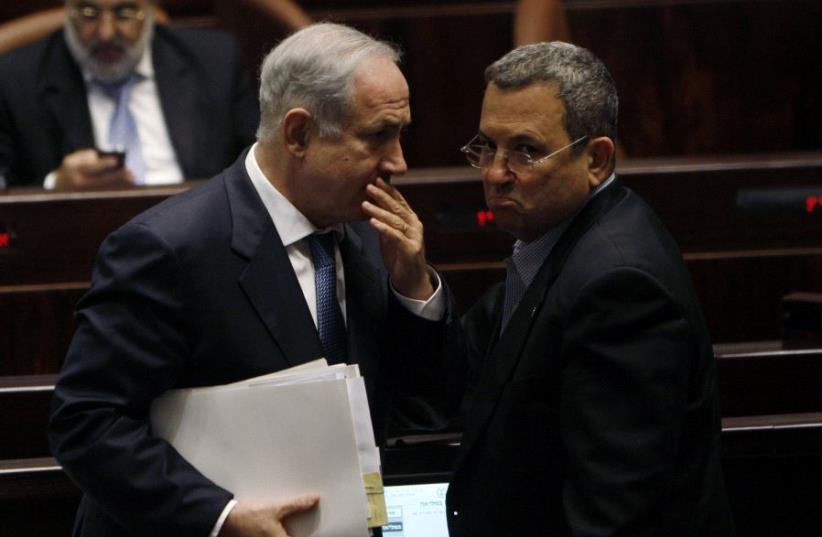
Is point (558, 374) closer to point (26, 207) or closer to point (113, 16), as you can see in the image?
point (26, 207)

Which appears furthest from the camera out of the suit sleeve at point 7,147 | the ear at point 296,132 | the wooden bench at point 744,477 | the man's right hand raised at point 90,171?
the suit sleeve at point 7,147

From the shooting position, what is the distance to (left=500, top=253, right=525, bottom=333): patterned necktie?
0.79 metres

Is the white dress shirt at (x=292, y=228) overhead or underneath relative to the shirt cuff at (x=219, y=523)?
overhead

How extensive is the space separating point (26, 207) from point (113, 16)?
476mm

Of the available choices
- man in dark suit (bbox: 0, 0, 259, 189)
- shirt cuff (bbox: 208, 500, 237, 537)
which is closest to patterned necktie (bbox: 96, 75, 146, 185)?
man in dark suit (bbox: 0, 0, 259, 189)

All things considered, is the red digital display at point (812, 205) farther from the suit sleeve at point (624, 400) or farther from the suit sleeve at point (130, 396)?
the suit sleeve at point (130, 396)

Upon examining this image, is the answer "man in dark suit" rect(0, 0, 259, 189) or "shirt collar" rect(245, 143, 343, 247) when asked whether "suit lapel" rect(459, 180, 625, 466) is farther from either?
"man in dark suit" rect(0, 0, 259, 189)

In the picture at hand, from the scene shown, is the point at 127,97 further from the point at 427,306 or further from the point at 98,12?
the point at 427,306

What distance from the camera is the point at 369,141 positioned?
0.77 meters

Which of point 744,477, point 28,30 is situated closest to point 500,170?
point 744,477

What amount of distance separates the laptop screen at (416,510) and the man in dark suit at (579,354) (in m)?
0.09

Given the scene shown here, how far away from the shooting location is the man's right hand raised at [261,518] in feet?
2.34

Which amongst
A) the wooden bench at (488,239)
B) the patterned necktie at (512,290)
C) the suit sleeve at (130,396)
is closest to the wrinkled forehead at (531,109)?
the patterned necktie at (512,290)

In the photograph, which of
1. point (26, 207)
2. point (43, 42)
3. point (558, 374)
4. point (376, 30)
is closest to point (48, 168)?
point (43, 42)
